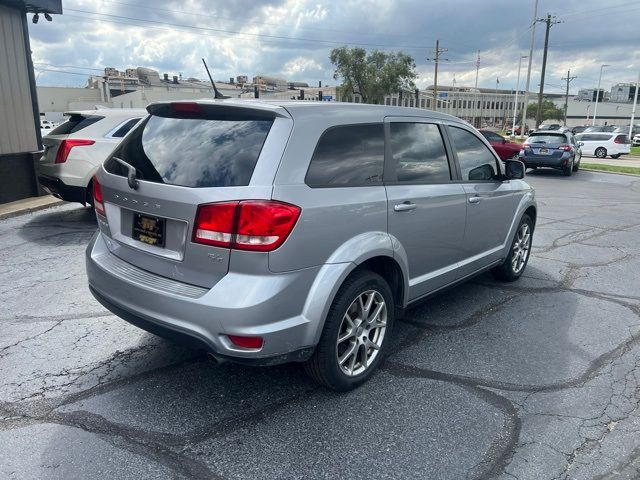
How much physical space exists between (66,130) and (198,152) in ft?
20.8

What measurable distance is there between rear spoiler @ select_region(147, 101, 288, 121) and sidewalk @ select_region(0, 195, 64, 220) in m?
6.39

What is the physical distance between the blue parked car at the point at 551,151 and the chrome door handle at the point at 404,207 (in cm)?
1686

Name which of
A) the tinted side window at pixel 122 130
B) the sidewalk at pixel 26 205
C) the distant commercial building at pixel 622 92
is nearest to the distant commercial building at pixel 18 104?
the sidewalk at pixel 26 205

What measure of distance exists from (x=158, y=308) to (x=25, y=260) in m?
4.15

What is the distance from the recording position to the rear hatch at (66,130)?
783cm

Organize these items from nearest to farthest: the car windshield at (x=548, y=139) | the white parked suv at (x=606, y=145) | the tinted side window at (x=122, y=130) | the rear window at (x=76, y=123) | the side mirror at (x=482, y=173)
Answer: the side mirror at (x=482, y=173) < the rear window at (x=76, y=123) < the tinted side window at (x=122, y=130) < the car windshield at (x=548, y=139) < the white parked suv at (x=606, y=145)

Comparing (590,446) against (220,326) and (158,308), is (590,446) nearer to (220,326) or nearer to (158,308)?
(220,326)

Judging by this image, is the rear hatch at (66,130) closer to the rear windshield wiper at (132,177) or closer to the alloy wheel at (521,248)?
the rear windshield wiper at (132,177)

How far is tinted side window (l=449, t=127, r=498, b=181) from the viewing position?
431 cm

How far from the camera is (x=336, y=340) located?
3004 mm

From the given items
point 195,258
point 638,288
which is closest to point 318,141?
point 195,258

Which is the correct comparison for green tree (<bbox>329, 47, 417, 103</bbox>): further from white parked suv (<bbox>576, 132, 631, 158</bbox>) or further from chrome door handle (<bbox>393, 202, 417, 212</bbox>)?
chrome door handle (<bbox>393, 202, 417, 212</bbox>)

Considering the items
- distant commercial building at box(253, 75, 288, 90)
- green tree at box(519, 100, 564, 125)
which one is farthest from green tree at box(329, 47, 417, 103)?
green tree at box(519, 100, 564, 125)

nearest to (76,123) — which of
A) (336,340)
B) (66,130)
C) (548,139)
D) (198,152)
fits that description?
(66,130)
